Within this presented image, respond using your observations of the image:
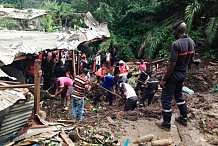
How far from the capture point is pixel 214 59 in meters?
12.1

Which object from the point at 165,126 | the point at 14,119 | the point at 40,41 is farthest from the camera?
the point at 40,41

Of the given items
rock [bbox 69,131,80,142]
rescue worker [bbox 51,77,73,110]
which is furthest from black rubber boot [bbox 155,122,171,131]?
rescue worker [bbox 51,77,73,110]

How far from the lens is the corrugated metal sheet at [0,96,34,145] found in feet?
13.5

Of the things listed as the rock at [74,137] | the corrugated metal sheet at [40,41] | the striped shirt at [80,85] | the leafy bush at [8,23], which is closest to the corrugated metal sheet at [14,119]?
the rock at [74,137]

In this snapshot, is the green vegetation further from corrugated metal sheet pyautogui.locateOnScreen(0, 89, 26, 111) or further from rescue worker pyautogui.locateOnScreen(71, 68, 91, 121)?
corrugated metal sheet pyautogui.locateOnScreen(0, 89, 26, 111)

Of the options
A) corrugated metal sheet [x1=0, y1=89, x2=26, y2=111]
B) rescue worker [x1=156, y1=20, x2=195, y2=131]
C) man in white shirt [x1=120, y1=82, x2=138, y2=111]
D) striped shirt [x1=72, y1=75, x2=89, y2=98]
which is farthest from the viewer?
man in white shirt [x1=120, y1=82, x2=138, y2=111]

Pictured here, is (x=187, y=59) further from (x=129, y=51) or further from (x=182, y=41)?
(x=129, y=51)

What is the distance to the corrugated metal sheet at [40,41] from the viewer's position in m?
7.73

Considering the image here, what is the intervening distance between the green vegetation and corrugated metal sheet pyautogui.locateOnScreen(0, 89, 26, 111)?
9296 millimetres

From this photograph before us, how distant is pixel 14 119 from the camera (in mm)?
4242

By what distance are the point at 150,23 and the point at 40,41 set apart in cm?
774

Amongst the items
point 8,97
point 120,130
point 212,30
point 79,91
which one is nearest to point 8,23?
point 212,30

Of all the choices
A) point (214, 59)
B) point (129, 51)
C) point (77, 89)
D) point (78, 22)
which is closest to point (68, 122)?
point (77, 89)

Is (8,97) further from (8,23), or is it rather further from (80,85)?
(8,23)
